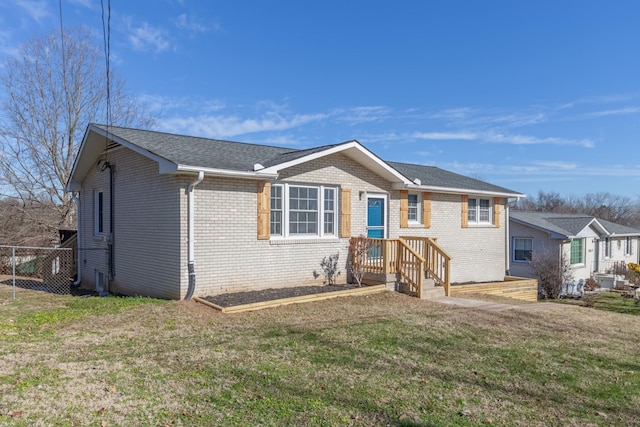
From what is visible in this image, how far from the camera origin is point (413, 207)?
14266 mm

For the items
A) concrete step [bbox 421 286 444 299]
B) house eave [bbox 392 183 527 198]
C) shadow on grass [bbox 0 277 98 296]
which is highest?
house eave [bbox 392 183 527 198]

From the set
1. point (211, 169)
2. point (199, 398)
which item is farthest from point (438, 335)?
point (211, 169)

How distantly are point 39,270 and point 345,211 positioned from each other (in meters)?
12.2

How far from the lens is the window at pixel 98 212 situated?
1281cm

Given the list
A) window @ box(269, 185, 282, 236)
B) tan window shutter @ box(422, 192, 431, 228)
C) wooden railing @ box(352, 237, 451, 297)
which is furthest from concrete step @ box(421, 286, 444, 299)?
window @ box(269, 185, 282, 236)

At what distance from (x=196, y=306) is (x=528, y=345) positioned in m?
6.04

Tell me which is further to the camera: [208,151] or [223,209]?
[208,151]

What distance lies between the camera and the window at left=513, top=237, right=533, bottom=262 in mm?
23212

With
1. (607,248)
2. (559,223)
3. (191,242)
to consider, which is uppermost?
(559,223)

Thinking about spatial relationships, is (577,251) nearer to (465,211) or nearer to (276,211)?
(465,211)

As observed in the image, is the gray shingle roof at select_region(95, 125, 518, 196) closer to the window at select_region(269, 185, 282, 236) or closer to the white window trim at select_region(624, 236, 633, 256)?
the window at select_region(269, 185, 282, 236)

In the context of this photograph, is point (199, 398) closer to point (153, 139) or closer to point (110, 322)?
point (110, 322)

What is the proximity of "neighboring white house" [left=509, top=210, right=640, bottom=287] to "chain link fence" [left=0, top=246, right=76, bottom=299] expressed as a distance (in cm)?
2065

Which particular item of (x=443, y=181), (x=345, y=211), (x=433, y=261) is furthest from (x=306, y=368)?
(x=443, y=181)
